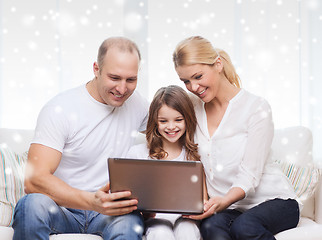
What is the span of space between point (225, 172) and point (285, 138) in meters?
0.54

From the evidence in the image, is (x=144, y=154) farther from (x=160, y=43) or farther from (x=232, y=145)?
(x=160, y=43)

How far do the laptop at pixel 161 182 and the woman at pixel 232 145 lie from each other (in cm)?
22

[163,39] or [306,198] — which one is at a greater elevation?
[163,39]

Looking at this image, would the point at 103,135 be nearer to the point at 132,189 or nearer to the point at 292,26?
the point at 132,189

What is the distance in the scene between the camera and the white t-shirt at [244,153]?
1.77 metres

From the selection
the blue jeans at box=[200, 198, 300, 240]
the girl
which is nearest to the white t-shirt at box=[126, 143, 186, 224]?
the girl

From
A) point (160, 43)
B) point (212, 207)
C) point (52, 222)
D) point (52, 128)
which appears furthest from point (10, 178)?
point (160, 43)

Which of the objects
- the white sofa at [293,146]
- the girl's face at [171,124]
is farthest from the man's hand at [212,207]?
the white sofa at [293,146]

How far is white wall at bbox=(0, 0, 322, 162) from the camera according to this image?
2684 millimetres

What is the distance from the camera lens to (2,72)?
2.68 metres

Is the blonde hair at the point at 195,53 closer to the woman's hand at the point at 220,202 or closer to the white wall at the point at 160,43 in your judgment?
the woman's hand at the point at 220,202

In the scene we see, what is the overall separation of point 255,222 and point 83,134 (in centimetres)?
76

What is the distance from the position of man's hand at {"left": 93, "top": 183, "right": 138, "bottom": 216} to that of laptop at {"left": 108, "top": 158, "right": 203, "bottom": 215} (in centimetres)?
2

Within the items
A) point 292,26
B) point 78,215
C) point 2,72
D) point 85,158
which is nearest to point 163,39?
point 292,26
